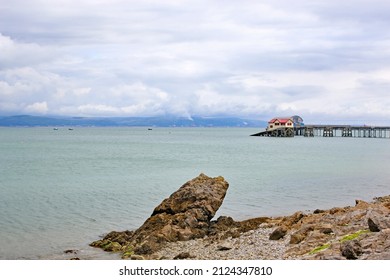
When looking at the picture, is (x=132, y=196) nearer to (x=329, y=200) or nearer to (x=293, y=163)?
(x=329, y=200)

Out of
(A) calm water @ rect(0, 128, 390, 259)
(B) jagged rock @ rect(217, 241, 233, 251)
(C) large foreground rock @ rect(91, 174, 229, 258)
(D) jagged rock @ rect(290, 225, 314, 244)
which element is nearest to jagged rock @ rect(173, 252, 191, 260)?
(B) jagged rock @ rect(217, 241, 233, 251)

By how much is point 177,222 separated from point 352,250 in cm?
870

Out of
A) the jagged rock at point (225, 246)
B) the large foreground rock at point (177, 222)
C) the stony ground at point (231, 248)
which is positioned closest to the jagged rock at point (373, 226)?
the stony ground at point (231, 248)

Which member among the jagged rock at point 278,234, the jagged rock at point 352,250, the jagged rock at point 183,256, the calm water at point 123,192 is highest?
the jagged rock at point 352,250

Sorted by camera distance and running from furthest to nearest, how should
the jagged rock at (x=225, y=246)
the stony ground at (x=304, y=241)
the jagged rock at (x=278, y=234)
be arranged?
the jagged rock at (x=278, y=234) < the jagged rock at (x=225, y=246) < the stony ground at (x=304, y=241)

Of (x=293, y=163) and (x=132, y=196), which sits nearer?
(x=132, y=196)

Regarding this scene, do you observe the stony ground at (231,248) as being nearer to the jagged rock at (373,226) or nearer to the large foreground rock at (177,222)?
the large foreground rock at (177,222)

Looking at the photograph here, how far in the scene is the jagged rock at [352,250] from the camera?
1165cm

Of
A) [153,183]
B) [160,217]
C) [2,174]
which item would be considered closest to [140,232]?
[160,217]

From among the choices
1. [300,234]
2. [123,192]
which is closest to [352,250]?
[300,234]

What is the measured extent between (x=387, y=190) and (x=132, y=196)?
56.9ft

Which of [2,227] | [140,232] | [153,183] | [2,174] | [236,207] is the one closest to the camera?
[140,232]

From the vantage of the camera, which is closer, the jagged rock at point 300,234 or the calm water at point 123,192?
the jagged rock at point 300,234

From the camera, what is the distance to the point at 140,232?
19.0 meters
